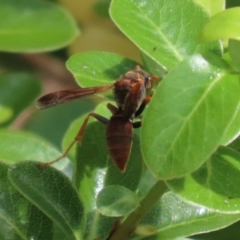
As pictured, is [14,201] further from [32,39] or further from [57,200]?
[32,39]

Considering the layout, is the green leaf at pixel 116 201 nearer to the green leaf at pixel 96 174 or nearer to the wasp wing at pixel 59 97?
the green leaf at pixel 96 174

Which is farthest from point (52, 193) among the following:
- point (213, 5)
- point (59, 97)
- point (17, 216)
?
point (213, 5)

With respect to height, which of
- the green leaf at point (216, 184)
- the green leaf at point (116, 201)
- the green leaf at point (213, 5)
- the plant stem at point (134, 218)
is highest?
the green leaf at point (213, 5)

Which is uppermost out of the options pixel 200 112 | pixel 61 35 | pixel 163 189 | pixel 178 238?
pixel 200 112

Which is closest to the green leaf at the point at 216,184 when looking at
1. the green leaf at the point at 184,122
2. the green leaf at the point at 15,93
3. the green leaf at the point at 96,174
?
the green leaf at the point at 184,122

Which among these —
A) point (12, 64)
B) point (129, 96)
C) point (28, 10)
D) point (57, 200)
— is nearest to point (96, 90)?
point (129, 96)

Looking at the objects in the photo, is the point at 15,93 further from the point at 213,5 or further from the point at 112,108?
the point at 213,5
